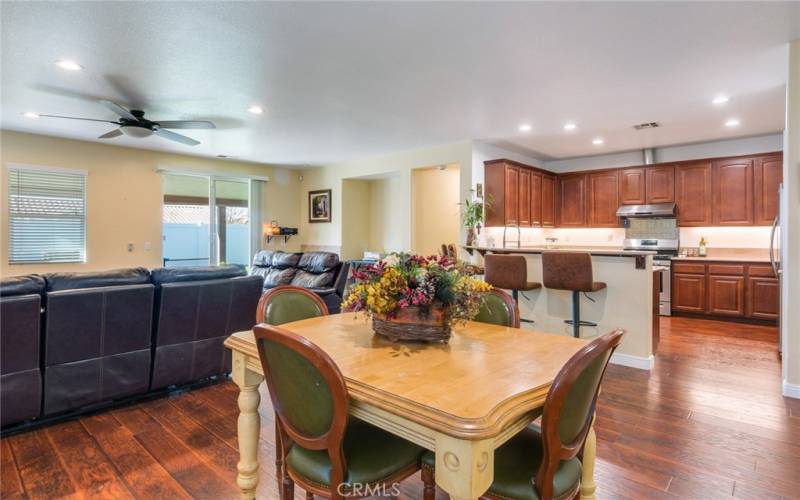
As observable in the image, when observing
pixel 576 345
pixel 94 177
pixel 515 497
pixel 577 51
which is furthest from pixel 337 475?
pixel 94 177

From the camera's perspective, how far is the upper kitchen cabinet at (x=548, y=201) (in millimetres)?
6934

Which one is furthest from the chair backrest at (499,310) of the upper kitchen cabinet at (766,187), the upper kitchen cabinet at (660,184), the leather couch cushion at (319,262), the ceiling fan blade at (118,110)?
the upper kitchen cabinet at (766,187)

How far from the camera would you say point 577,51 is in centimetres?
300

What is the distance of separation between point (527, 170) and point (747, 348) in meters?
3.45

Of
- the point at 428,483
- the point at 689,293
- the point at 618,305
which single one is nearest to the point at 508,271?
the point at 618,305

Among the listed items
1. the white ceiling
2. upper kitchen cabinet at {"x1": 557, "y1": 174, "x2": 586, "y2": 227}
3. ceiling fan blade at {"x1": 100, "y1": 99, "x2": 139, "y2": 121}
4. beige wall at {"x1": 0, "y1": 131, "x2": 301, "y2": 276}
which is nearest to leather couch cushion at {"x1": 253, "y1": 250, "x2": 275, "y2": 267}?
beige wall at {"x1": 0, "y1": 131, "x2": 301, "y2": 276}

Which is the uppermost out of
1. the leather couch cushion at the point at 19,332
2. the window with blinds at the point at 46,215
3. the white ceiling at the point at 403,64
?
the white ceiling at the point at 403,64

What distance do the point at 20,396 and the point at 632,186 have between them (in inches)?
291

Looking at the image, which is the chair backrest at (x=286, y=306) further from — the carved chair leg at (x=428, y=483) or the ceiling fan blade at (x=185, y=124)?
the ceiling fan blade at (x=185, y=124)

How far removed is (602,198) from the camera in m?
6.88

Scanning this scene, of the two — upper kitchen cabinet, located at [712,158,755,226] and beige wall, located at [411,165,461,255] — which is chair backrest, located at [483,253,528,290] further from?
upper kitchen cabinet, located at [712,158,755,226]

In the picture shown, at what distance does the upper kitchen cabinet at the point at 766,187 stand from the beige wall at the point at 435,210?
404 cm
